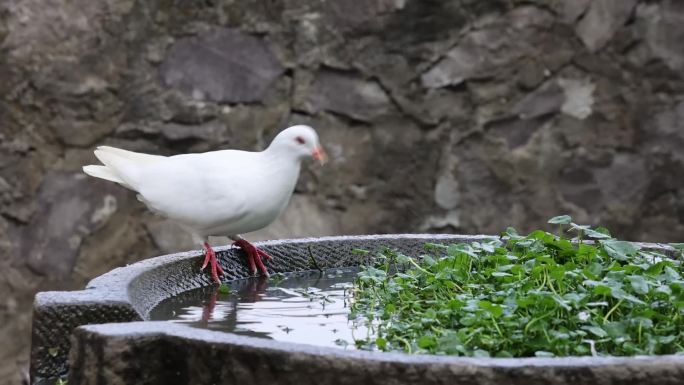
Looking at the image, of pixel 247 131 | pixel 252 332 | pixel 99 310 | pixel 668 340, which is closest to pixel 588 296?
pixel 668 340

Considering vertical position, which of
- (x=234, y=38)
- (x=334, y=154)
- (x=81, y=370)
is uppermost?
(x=234, y=38)

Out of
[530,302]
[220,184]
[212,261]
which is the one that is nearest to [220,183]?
[220,184]

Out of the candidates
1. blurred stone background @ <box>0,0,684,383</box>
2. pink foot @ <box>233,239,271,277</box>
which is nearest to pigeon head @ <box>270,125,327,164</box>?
pink foot @ <box>233,239,271,277</box>

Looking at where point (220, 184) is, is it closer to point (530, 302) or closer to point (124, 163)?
point (124, 163)

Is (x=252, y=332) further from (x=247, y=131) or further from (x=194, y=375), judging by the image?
(x=247, y=131)

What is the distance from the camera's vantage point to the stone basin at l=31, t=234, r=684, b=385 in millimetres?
1371

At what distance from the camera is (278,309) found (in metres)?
2.07

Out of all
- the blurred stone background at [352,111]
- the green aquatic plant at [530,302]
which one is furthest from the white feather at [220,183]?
the blurred stone background at [352,111]

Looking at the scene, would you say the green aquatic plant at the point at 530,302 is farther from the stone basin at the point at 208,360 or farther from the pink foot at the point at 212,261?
the pink foot at the point at 212,261

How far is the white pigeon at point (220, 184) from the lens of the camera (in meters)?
2.34

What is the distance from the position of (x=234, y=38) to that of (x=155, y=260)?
160cm

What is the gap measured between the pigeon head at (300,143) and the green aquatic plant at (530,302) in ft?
1.10

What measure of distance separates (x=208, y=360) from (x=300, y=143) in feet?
3.28

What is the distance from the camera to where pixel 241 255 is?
2492mm
